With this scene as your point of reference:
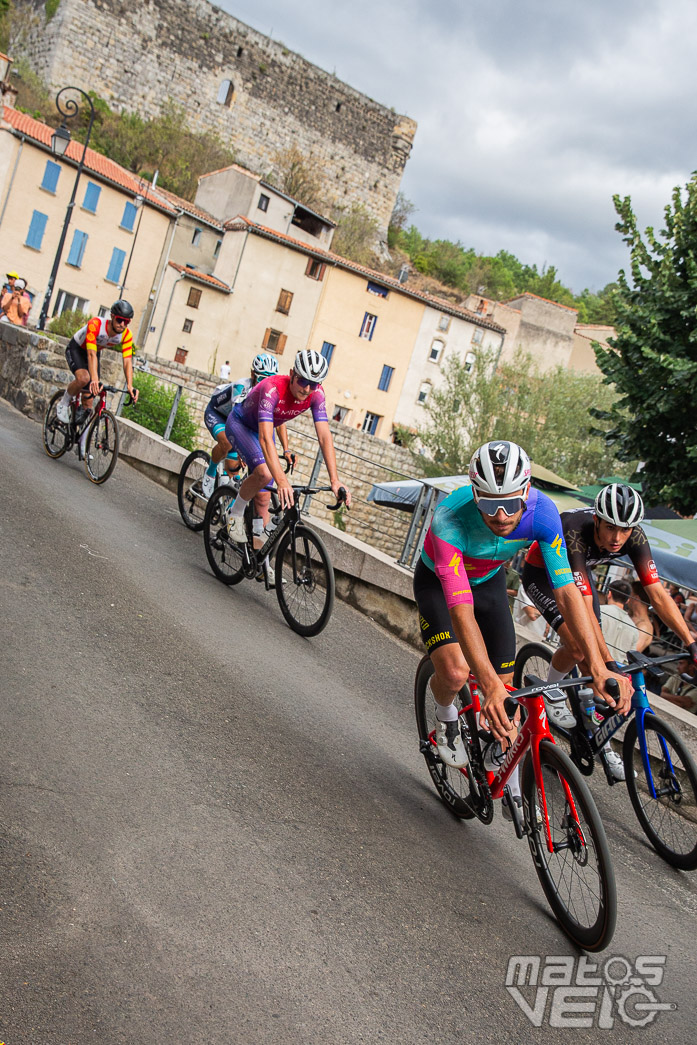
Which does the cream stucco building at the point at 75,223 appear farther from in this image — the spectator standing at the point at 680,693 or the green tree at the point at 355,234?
the spectator standing at the point at 680,693

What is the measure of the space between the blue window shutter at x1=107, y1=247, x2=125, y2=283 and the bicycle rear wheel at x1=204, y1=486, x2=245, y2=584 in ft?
141

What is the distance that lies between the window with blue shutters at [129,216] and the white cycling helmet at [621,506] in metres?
47.1

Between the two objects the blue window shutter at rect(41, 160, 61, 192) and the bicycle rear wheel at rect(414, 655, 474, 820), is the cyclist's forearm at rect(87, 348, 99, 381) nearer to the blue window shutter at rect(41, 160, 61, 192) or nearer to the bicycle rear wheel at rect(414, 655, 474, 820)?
the bicycle rear wheel at rect(414, 655, 474, 820)

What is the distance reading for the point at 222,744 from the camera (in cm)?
501

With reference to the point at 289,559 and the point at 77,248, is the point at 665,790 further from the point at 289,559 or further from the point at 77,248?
the point at 77,248

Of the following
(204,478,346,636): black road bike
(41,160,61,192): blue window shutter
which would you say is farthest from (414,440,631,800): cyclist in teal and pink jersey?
(41,160,61,192): blue window shutter

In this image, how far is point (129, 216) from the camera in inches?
1909

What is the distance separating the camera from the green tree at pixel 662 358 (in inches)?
559

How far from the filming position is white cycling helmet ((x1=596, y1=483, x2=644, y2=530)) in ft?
18.6

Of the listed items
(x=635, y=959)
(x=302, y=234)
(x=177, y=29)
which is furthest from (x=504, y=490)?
(x=177, y=29)

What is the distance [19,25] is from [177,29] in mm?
12063

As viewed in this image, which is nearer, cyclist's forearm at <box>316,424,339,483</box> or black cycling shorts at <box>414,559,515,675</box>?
black cycling shorts at <box>414,559,515,675</box>

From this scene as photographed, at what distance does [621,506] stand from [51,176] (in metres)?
45.1

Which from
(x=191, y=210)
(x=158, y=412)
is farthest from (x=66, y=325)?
(x=191, y=210)
